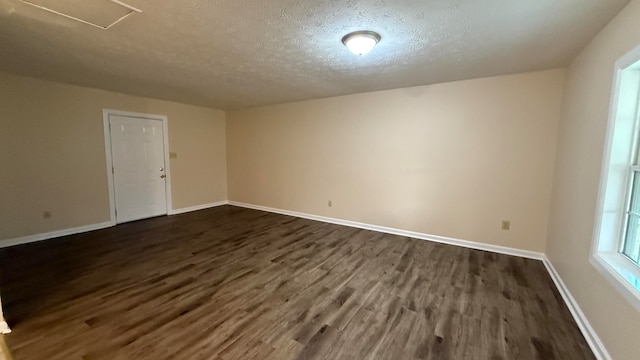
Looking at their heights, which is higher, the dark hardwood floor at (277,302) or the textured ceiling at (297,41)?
the textured ceiling at (297,41)

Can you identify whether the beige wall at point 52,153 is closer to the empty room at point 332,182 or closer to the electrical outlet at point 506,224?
the empty room at point 332,182

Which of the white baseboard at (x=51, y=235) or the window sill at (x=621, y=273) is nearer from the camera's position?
the window sill at (x=621, y=273)

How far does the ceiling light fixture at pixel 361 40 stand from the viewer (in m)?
2.27

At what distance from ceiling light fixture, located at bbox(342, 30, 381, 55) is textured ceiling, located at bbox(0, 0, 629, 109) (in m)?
0.07

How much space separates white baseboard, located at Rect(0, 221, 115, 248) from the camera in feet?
12.5

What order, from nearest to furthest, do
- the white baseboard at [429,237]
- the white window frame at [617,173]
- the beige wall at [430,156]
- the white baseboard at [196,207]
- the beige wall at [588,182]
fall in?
1. the beige wall at [588,182]
2. the white window frame at [617,173]
3. the beige wall at [430,156]
4. the white baseboard at [429,237]
5. the white baseboard at [196,207]

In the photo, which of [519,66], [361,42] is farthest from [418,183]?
Answer: [361,42]

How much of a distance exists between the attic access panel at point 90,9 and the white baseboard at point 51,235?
369 cm

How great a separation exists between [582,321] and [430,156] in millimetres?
2519

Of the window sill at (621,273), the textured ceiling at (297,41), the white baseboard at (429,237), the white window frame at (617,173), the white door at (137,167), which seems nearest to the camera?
the window sill at (621,273)

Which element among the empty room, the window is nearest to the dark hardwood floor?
the empty room

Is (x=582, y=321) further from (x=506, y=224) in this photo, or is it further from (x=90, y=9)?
(x=90, y=9)

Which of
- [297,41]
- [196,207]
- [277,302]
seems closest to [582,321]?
[277,302]

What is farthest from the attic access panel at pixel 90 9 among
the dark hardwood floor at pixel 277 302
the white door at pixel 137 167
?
the white door at pixel 137 167
